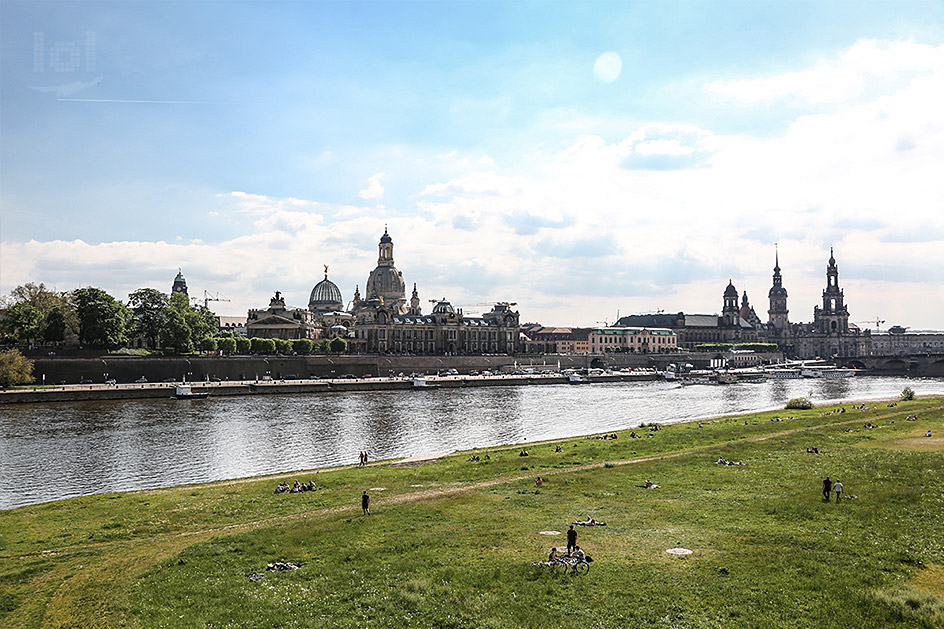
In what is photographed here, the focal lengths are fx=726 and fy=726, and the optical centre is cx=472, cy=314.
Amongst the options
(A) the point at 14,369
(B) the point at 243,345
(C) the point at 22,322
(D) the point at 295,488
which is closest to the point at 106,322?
(C) the point at 22,322

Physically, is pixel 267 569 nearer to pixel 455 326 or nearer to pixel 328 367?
pixel 328 367

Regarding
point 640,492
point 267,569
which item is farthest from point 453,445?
point 267,569

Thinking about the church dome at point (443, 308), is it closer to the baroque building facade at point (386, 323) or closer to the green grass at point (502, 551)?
the baroque building facade at point (386, 323)

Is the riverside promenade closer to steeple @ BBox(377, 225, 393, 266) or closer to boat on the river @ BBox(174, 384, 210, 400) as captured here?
boat on the river @ BBox(174, 384, 210, 400)

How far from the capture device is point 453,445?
5266 cm

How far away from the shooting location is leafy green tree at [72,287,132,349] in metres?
91.6

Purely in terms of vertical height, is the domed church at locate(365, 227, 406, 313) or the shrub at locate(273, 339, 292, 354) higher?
the domed church at locate(365, 227, 406, 313)

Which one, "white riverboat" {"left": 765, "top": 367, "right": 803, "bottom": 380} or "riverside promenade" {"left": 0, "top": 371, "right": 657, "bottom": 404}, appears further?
"white riverboat" {"left": 765, "top": 367, "right": 803, "bottom": 380}

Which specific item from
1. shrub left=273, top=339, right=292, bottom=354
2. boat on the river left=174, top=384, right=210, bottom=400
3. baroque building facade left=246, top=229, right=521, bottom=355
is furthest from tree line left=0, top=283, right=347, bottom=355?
baroque building facade left=246, top=229, right=521, bottom=355

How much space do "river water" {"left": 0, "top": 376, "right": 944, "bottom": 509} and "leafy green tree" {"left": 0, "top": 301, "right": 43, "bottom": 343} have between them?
23930mm

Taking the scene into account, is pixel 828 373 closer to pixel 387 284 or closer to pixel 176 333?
pixel 387 284

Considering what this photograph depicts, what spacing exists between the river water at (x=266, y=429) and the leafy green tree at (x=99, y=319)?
21.0m

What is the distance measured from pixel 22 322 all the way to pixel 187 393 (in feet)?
83.3

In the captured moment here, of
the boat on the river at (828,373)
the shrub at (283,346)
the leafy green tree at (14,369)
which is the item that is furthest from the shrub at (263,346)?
the boat on the river at (828,373)
